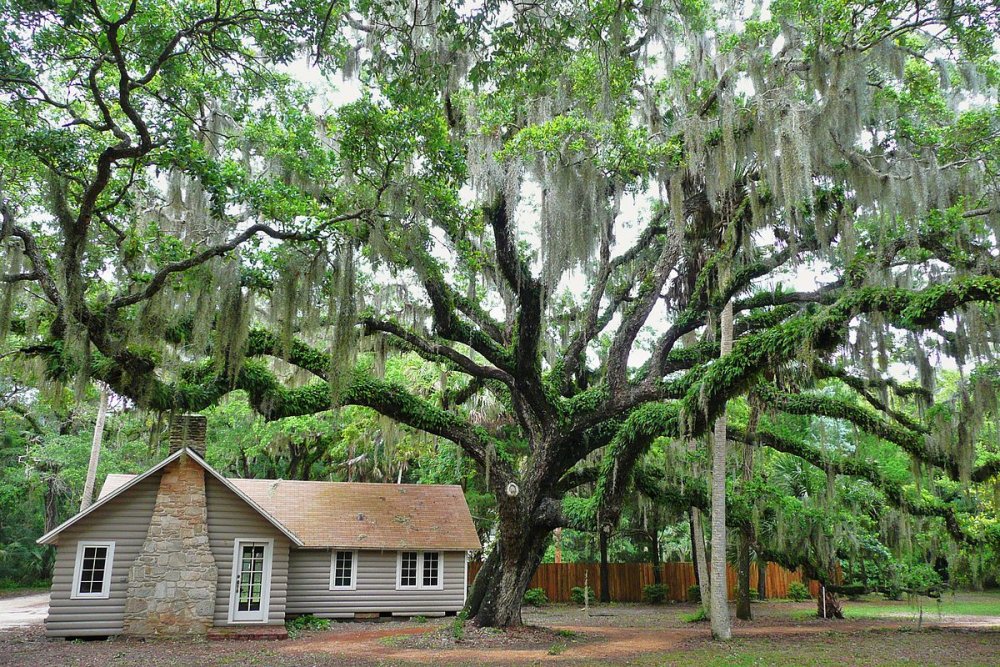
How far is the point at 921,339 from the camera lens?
11.5m

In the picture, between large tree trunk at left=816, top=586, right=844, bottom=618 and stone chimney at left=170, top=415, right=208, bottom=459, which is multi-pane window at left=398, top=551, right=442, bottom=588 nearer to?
stone chimney at left=170, top=415, right=208, bottom=459

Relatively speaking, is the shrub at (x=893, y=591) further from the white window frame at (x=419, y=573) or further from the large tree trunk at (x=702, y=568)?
the white window frame at (x=419, y=573)

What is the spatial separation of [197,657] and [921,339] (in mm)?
11972

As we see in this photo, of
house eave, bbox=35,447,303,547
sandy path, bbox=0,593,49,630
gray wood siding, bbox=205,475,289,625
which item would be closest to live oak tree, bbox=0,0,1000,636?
house eave, bbox=35,447,303,547

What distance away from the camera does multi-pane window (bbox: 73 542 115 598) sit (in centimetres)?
1177

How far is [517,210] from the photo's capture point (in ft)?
33.6

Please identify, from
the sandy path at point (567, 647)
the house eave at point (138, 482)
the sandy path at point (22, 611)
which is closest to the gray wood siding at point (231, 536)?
the house eave at point (138, 482)

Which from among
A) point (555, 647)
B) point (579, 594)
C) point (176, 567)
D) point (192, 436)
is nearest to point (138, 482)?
point (192, 436)

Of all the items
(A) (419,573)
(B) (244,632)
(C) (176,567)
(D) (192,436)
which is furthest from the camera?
(A) (419,573)

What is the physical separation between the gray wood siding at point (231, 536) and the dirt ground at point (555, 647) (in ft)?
3.17

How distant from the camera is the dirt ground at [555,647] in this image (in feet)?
30.3

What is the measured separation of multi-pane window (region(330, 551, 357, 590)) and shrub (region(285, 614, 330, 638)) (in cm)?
81

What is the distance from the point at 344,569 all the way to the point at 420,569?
66.1 inches

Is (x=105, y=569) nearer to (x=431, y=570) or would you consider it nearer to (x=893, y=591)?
(x=431, y=570)
